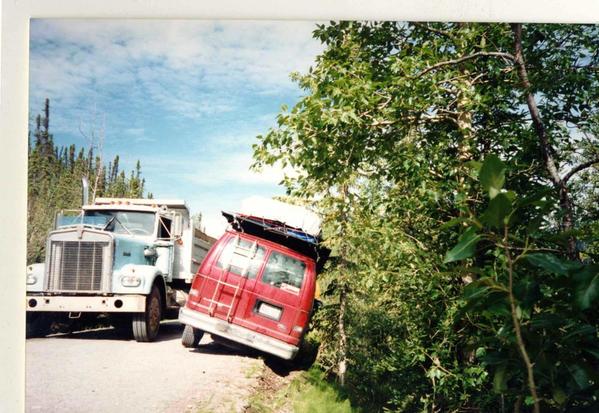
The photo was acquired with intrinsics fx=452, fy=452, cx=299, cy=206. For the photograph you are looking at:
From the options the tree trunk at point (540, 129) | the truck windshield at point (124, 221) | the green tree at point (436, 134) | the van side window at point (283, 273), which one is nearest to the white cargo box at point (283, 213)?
the van side window at point (283, 273)

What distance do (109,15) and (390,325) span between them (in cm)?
316

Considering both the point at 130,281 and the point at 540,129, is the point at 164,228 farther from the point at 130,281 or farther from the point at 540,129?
the point at 540,129

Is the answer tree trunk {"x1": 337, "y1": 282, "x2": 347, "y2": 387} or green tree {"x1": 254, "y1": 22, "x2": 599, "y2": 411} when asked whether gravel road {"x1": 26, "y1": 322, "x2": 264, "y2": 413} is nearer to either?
tree trunk {"x1": 337, "y1": 282, "x2": 347, "y2": 387}

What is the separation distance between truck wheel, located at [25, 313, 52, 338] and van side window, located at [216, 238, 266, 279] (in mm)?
1663

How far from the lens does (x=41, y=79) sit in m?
2.93

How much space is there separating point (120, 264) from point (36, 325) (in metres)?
1.69

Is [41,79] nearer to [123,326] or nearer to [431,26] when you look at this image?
[123,326]

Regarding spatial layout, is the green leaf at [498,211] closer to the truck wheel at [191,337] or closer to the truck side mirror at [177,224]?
the truck side mirror at [177,224]

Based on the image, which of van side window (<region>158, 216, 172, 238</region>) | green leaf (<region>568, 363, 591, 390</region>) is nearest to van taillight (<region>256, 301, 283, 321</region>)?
van side window (<region>158, 216, 172, 238</region>)

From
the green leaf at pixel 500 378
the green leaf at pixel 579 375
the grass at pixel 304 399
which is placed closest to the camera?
the green leaf at pixel 579 375

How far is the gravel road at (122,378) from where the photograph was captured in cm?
283

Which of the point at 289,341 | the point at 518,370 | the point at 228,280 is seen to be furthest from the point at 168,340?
the point at 518,370

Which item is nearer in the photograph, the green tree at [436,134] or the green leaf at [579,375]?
the green leaf at [579,375]

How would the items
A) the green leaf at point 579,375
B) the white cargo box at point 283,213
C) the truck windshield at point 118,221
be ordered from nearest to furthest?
the green leaf at point 579,375
the white cargo box at point 283,213
the truck windshield at point 118,221
